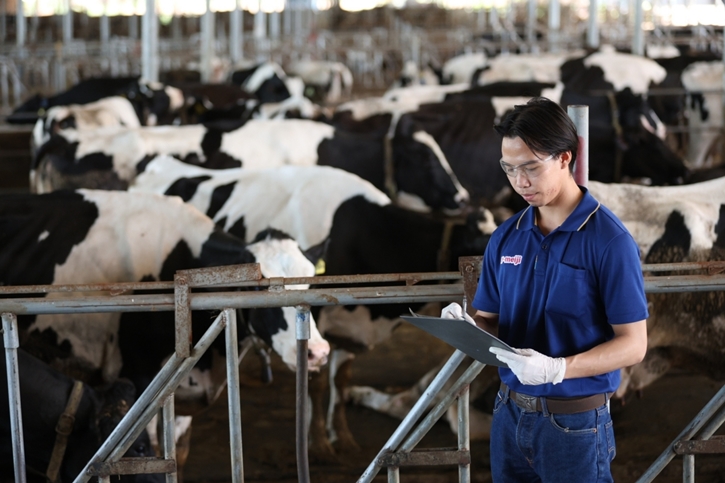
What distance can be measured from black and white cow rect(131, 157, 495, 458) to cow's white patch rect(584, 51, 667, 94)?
6683 millimetres

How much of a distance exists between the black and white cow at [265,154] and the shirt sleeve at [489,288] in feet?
14.2

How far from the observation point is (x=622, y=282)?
6.38 feet

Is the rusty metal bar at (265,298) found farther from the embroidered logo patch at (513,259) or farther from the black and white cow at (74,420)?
the black and white cow at (74,420)

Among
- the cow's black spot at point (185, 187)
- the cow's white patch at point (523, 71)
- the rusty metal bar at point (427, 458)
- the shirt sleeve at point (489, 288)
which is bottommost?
the rusty metal bar at point (427, 458)

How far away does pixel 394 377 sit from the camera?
604 cm

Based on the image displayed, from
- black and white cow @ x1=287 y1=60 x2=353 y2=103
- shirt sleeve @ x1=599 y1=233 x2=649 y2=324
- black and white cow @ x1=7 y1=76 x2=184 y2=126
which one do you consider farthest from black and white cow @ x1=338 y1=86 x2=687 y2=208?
black and white cow @ x1=287 y1=60 x2=353 y2=103

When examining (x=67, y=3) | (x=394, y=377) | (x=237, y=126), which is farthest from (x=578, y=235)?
(x=67, y=3)

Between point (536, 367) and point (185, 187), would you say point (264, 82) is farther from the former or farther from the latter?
point (536, 367)

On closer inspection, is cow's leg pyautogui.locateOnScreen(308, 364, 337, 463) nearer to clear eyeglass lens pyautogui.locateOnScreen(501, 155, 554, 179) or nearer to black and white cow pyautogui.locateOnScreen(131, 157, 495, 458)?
black and white cow pyautogui.locateOnScreen(131, 157, 495, 458)

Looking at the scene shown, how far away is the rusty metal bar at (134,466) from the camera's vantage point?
2.58 meters

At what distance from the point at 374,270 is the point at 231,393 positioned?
2.32 meters

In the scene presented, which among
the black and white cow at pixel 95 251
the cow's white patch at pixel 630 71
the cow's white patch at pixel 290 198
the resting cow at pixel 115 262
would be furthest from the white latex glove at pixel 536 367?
the cow's white patch at pixel 630 71

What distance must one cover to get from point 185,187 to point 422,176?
6.62ft

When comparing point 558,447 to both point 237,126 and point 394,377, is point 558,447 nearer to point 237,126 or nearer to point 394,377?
point 394,377
